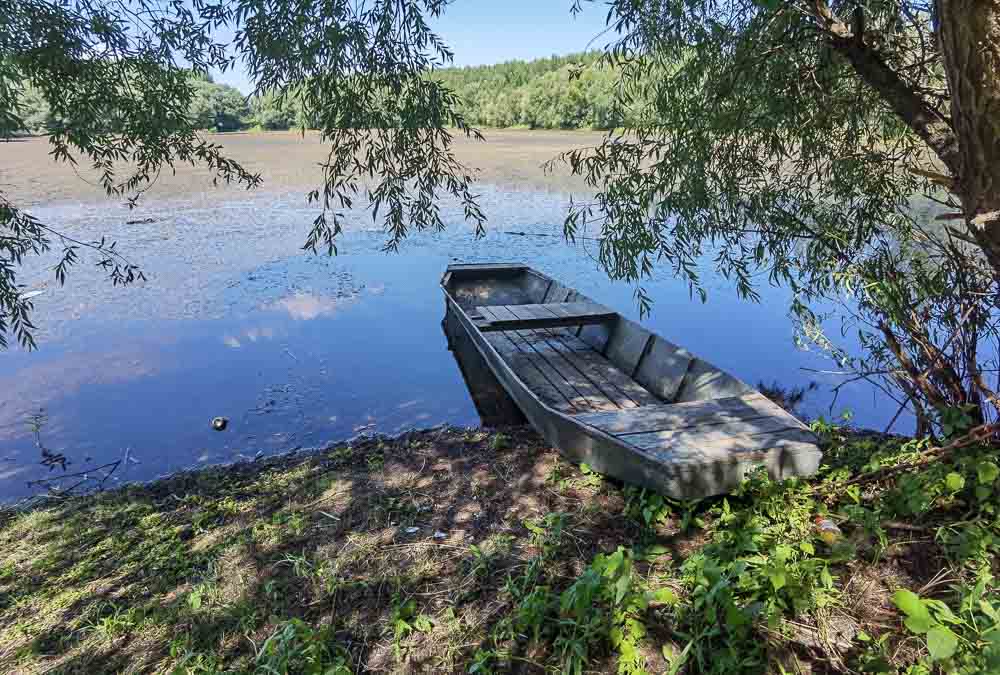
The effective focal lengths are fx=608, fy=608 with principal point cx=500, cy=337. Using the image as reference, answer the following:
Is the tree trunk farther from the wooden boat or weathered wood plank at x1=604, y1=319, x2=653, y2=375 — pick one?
weathered wood plank at x1=604, y1=319, x2=653, y2=375

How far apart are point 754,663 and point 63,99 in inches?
197

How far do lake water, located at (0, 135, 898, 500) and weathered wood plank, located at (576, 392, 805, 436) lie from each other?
2.64 m

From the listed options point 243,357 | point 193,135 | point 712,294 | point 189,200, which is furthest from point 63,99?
point 189,200

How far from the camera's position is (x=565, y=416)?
170 inches

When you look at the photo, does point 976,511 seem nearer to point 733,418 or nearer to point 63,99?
point 733,418

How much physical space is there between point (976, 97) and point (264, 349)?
7997mm

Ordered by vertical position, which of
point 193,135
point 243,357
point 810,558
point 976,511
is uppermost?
point 193,135

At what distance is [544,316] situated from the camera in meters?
6.40

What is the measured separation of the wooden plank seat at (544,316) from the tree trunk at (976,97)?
13.7ft

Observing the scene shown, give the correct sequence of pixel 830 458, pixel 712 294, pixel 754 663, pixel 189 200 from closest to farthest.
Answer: pixel 754 663, pixel 830 458, pixel 712 294, pixel 189 200

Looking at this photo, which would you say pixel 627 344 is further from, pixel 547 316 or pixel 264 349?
pixel 264 349

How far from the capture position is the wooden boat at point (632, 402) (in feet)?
11.5

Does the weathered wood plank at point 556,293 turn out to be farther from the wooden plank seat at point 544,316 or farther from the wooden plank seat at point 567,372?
the wooden plank seat at point 544,316

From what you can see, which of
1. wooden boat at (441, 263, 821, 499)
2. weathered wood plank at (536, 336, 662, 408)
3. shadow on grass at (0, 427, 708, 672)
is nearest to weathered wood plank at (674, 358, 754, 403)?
wooden boat at (441, 263, 821, 499)
